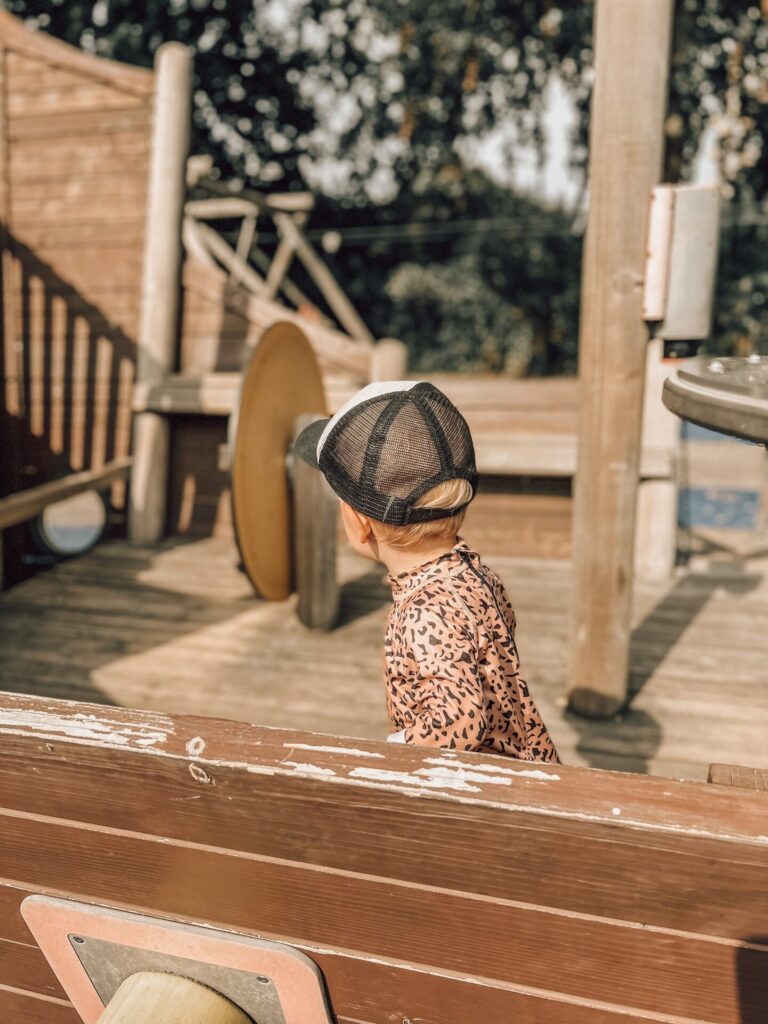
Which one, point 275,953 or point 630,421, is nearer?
point 275,953

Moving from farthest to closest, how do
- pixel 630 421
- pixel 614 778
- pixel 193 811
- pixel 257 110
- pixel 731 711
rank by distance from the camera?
1. pixel 257 110
2. pixel 731 711
3. pixel 630 421
4. pixel 193 811
5. pixel 614 778

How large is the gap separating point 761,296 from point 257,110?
979 centimetres

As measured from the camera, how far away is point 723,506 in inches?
397

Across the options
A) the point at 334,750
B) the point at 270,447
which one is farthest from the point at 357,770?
the point at 270,447

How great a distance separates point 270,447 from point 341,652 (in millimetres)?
914

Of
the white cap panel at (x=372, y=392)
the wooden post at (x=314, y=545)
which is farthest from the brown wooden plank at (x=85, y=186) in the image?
the white cap panel at (x=372, y=392)

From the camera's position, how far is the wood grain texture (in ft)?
3.18

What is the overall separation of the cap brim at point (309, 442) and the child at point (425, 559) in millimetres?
219

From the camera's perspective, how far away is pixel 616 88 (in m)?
2.49

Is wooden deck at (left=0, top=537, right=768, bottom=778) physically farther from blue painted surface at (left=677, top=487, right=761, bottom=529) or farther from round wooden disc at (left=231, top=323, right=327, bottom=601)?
blue painted surface at (left=677, top=487, right=761, bottom=529)

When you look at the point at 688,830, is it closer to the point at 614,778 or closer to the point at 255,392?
the point at 614,778

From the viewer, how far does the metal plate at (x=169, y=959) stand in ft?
4.09

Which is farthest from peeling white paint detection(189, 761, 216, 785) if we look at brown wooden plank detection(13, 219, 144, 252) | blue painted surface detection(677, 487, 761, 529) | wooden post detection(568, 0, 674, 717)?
blue painted surface detection(677, 487, 761, 529)

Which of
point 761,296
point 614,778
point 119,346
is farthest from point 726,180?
point 614,778
